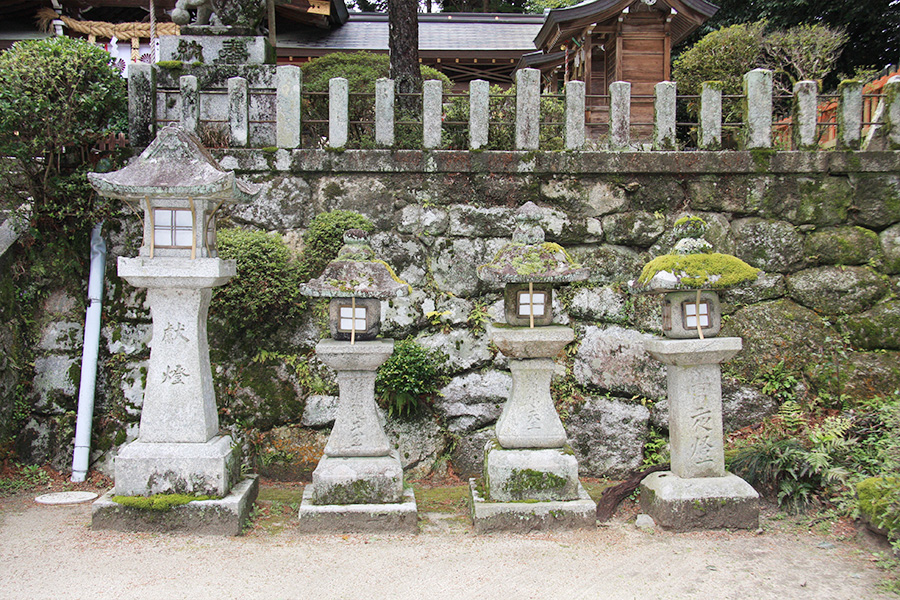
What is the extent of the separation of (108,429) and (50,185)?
8.61 feet

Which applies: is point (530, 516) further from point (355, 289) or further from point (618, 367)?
point (618, 367)

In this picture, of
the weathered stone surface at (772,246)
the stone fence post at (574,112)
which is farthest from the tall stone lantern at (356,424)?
the weathered stone surface at (772,246)

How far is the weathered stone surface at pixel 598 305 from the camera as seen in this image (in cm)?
710

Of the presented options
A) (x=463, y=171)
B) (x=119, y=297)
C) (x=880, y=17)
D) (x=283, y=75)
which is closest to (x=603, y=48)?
(x=880, y=17)

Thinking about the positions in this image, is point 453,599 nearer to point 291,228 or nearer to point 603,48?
point 291,228

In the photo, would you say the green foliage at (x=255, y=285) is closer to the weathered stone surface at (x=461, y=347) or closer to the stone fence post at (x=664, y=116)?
the weathered stone surface at (x=461, y=347)

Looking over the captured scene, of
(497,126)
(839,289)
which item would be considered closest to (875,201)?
(839,289)

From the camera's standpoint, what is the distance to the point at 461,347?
22.8 ft

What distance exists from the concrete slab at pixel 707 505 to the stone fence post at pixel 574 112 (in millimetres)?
3868

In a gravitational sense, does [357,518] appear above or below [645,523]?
above

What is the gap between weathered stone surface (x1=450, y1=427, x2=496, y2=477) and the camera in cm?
670

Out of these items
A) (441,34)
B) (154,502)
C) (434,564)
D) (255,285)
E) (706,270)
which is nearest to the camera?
(434,564)

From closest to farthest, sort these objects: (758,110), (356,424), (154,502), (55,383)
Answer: (154,502), (356,424), (55,383), (758,110)

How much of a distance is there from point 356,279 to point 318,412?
7.08 feet
